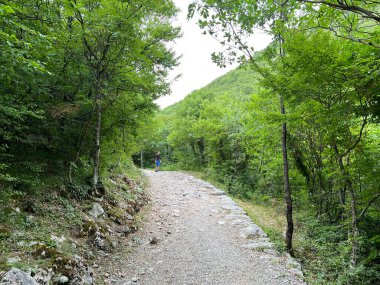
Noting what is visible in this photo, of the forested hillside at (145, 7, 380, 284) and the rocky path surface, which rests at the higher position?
the forested hillside at (145, 7, 380, 284)

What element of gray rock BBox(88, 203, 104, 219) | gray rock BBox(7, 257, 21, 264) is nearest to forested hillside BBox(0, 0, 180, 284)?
gray rock BBox(7, 257, 21, 264)

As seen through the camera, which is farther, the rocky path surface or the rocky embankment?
the rocky path surface

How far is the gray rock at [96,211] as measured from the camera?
6684mm

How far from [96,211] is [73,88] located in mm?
3277

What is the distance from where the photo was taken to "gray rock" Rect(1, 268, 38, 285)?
130 inches

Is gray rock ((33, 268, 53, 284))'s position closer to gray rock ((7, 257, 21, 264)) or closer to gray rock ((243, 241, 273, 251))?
gray rock ((7, 257, 21, 264))

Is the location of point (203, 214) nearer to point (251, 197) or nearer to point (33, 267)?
point (251, 197)

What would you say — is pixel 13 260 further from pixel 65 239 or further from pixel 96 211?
pixel 96 211

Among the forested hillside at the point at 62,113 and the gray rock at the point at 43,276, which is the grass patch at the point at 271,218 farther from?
the gray rock at the point at 43,276

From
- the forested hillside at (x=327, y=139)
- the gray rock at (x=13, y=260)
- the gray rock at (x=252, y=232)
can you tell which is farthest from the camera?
the gray rock at (x=252, y=232)

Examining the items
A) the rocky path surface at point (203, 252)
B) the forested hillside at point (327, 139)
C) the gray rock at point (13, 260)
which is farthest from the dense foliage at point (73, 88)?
the forested hillside at point (327, 139)

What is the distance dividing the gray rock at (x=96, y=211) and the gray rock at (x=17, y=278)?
308 centimetres

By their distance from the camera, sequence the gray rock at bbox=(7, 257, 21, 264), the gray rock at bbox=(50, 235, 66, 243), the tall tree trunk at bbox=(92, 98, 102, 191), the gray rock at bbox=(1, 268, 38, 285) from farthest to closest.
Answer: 1. the tall tree trunk at bbox=(92, 98, 102, 191)
2. the gray rock at bbox=(50, 235, 66, 243)
3. the gray rock at bbox=(7, 257, 21, 264)
4. the gray rock at bbox=(1, 268, 38, 285)

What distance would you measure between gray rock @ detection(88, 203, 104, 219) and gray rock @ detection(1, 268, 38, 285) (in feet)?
10.1
